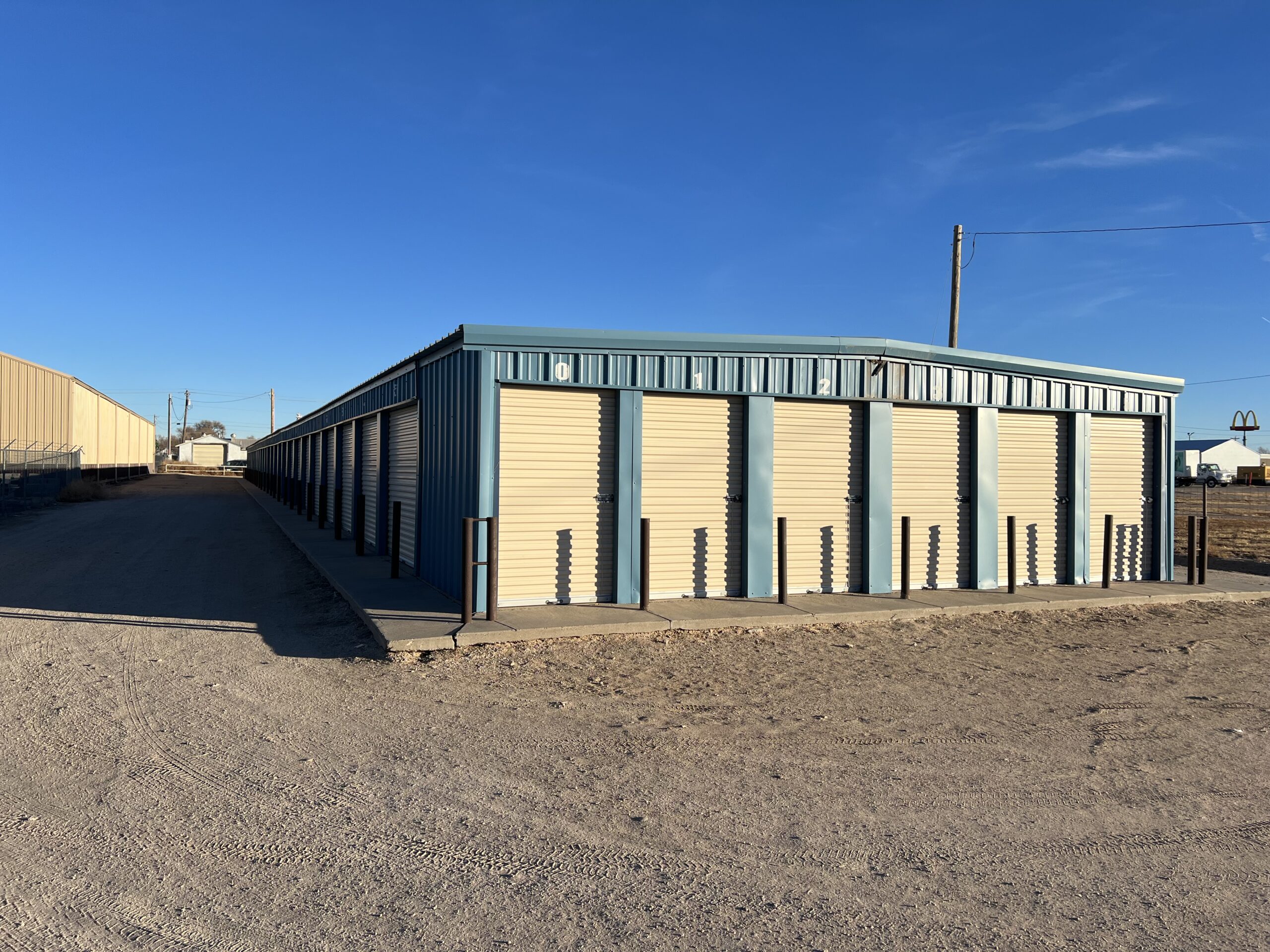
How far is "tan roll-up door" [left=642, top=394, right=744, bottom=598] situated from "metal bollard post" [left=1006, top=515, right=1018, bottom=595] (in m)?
3.92

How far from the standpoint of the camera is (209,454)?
110875mm

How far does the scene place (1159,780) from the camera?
4.98 m

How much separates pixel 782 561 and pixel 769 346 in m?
2.72

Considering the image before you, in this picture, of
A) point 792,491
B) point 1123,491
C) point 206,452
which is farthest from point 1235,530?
point 206,452

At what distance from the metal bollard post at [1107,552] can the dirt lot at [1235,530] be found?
292 centimetres

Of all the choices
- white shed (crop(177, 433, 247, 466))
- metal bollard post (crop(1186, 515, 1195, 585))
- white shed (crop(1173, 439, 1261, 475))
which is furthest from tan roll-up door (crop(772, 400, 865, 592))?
white shed (crop(177, 433, 247, 466))

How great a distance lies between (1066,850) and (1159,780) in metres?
1.44

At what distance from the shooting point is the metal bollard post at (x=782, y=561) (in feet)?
32.6

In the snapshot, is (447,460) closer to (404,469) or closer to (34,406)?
(404,469)

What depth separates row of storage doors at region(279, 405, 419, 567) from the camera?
1297 centimetres

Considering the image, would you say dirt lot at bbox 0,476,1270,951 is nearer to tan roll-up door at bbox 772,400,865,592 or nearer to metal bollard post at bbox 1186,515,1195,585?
tan roll-up door at bbox 772,400,865,592

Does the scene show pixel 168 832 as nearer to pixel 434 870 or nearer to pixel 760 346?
pixel 434 870

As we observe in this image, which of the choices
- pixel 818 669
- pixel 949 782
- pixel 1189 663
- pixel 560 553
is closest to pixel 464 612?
pixel 560 553

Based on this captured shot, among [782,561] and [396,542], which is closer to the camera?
[782,561]
